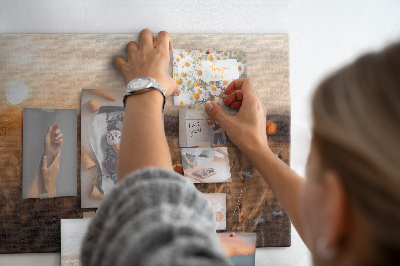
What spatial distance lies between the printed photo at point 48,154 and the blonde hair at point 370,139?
689mm

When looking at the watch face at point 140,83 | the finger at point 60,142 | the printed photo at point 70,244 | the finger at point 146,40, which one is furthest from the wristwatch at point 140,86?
the printed photo at point 70,244

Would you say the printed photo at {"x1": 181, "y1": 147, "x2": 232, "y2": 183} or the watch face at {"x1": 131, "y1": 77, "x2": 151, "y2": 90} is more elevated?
the watch face at {"x1": 131, "y1": 77, "x2": 151, "y2": 90}

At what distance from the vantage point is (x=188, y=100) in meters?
0.95

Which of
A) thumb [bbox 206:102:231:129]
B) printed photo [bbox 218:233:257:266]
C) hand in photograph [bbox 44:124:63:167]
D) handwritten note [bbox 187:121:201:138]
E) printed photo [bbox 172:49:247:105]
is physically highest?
printed photo [bbox 172:49:247:105]

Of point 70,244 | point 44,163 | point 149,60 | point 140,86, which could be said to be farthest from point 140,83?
point 70,244

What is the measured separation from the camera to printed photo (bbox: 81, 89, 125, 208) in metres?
0.91

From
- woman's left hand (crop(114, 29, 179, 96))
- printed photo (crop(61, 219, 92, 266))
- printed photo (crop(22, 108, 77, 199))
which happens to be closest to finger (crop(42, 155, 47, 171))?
printed photo (crop(22, 108, 77, 199))

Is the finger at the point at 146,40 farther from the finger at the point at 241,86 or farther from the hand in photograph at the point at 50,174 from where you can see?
the hand in photograph at the point at 50,174

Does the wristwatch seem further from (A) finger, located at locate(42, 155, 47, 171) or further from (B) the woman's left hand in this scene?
(A) finger, located at locate(42, 155, 47, 171)

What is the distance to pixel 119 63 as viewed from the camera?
2.98ft

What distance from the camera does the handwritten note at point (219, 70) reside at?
3.13 ft

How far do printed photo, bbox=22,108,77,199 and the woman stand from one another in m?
0.37

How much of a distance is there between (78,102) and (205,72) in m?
0.34

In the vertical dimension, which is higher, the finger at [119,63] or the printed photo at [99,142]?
the finger at [119,63]
